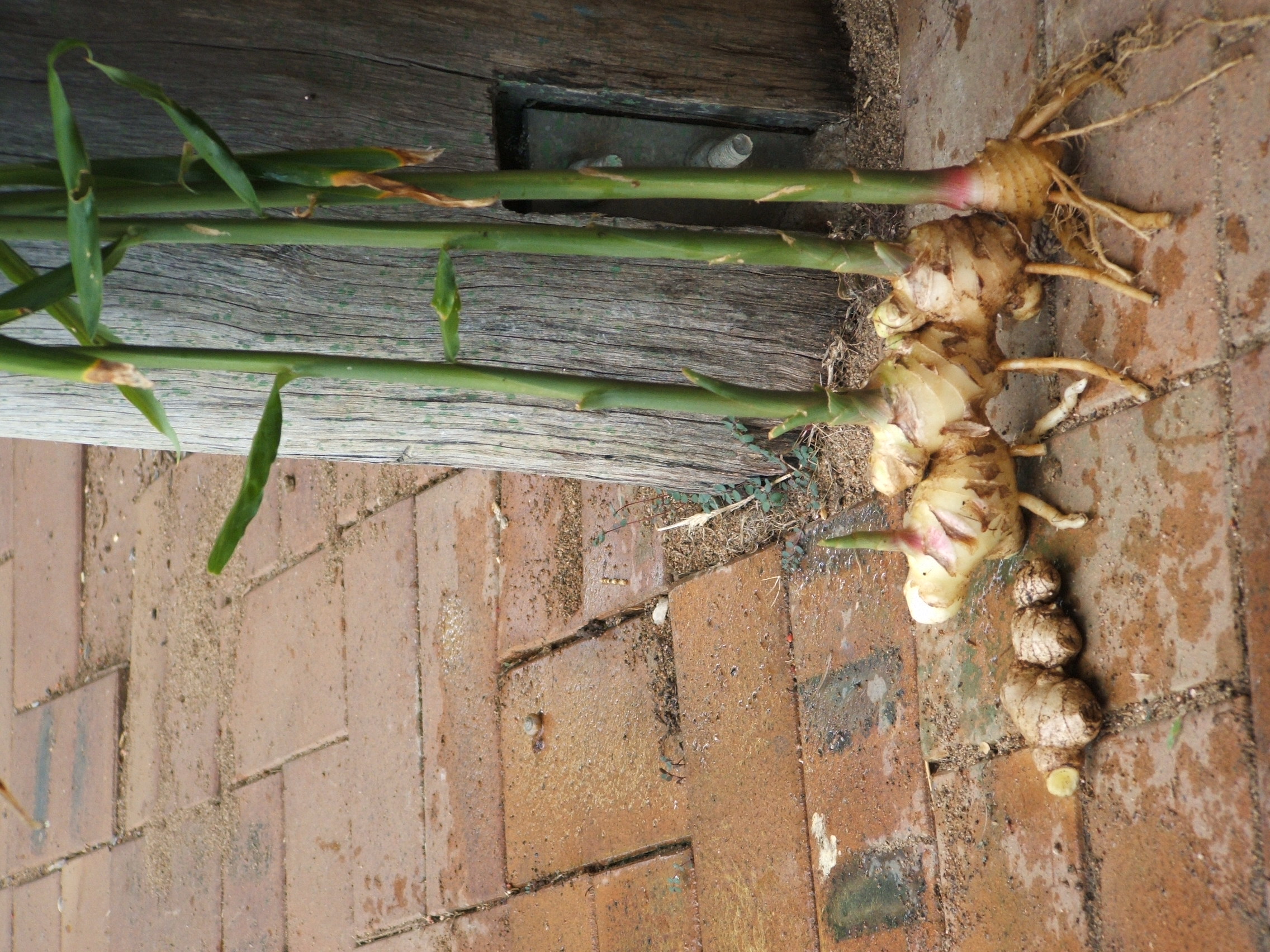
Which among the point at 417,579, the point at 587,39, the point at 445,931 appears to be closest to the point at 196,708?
the point at 417,579

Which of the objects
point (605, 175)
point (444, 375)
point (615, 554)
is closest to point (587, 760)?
point (615, 554)

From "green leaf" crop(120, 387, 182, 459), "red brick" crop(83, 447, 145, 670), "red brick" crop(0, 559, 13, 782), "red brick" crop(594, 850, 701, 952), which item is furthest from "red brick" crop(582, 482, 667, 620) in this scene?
"red brick" crop(0, 559, 13, 782)

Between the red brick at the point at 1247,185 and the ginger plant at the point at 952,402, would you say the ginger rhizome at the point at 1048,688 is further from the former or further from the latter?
the red brick at the point at 1247,185

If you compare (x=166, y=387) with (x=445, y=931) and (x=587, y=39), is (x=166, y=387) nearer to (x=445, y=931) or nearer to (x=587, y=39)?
(x=587, y=39)

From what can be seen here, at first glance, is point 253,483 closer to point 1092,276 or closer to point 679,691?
point 1092,276

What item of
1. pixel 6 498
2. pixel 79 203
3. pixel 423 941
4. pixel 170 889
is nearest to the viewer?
pixel 79 203
